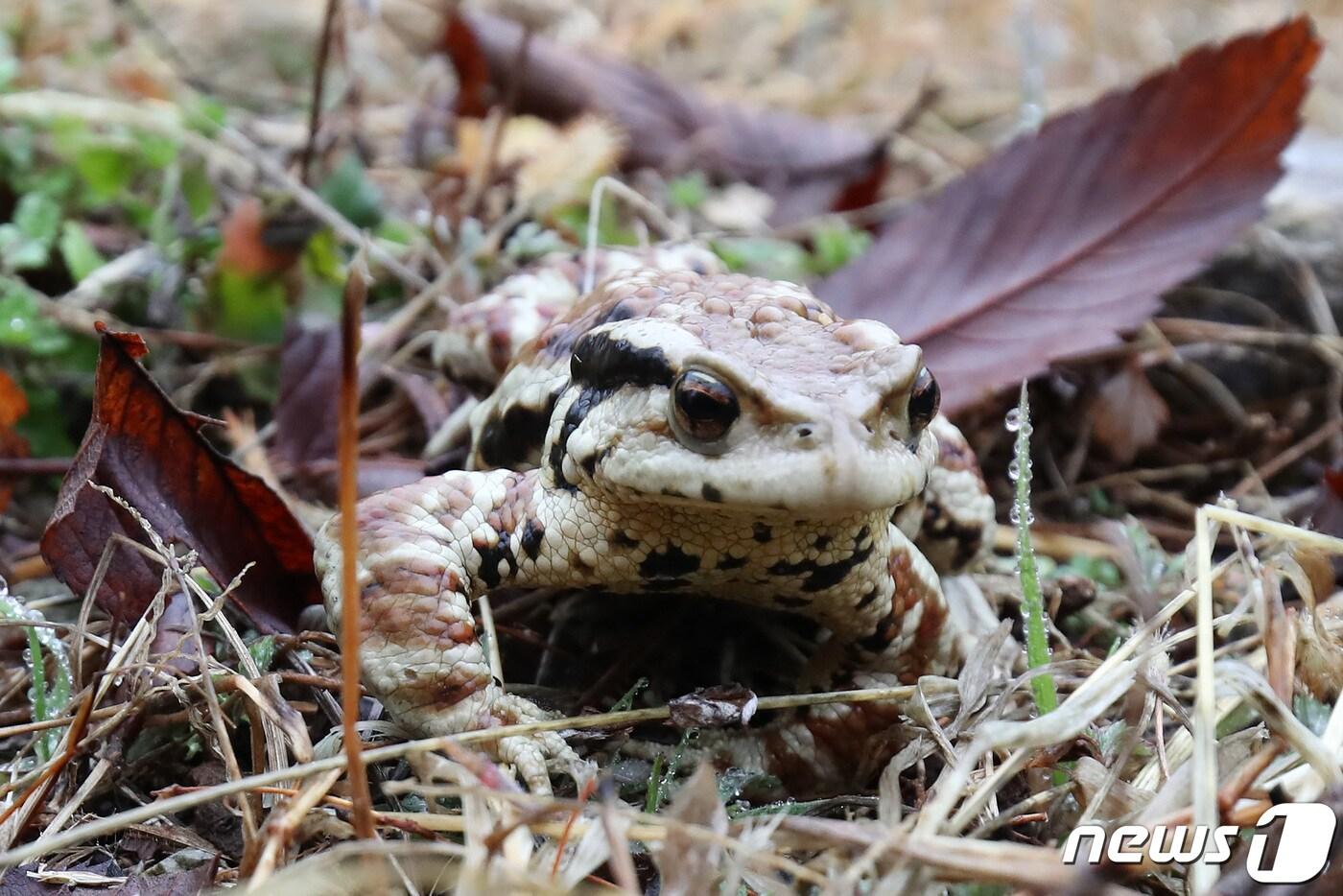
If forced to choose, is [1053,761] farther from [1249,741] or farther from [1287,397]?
[1287,397]

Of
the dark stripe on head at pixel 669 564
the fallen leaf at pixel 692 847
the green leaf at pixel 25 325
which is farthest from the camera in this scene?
the green leaf at pixel 25 325

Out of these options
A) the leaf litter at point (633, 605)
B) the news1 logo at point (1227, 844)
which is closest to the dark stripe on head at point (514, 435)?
the leaf litter at point (633, 605)

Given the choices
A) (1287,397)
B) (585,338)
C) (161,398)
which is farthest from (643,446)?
(1287,397)

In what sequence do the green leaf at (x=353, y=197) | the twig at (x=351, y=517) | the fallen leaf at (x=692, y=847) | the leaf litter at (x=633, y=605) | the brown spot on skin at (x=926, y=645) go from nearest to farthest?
the twig at (x=351, y=517) → the fallen leaf at (x=692, y=847) → the leaf litter at (x=633, y=605) → the brown spot on skin at (x=926, y=645) → the green leaf at (x=353, y=197)

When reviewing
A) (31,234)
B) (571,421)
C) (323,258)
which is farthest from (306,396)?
(571,421)

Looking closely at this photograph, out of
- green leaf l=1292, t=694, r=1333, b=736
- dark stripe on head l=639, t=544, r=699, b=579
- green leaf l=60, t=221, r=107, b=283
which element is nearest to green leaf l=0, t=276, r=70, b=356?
green leaf l=60, t=221, r=107, b=283

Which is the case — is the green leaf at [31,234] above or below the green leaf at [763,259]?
below

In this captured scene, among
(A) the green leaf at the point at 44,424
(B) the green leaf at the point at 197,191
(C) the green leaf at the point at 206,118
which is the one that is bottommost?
(A) the green leaf at the point at 44,424

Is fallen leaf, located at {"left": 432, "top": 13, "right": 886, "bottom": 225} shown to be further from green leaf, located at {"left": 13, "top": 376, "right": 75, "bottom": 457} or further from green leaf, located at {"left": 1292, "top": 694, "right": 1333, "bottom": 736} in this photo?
green leaf, located at {"left": 1292, "top": 694, "right": 1333, "bottom": 736}

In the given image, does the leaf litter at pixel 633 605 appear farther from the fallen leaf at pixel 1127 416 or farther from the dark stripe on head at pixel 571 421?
the dark stripe on head at pixel 571 421
